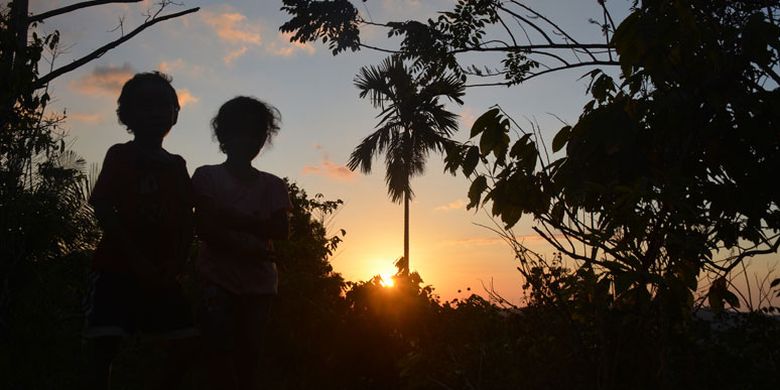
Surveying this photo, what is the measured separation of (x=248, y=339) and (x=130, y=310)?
27.1 inches

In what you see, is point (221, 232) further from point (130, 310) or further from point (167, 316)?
point (130, 310)

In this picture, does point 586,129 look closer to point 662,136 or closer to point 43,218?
point 662,136

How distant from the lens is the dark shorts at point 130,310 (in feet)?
8.80

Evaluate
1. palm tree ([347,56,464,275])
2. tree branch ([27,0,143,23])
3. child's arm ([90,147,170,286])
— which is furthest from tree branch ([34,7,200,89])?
palm tree ([347,56,464,275])

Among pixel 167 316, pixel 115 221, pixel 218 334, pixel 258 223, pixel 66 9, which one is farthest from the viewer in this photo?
pixel 66 9

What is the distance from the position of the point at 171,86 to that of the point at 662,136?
2.31 meters

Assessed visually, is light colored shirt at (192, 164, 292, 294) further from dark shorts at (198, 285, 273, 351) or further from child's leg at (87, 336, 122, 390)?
child's leg at (87, 336, 122, 390)

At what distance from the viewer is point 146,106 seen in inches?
119

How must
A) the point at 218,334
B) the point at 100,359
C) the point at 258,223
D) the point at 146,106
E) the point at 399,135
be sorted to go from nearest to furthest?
the point at 100,359 < the point at 146,106 < the point at 218,334 < the point at 258,223 < the point at 399,135

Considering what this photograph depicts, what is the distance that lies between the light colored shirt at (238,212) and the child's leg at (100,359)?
0.65m

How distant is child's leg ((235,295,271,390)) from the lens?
10.8 feet

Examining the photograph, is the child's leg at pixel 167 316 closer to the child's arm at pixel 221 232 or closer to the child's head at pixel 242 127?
the child's arm at pixel 221 232

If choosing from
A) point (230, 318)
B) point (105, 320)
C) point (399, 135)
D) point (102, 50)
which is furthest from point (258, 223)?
point (399, 135)

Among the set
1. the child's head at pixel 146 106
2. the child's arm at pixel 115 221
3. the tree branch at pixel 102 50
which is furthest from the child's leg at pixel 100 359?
the tree branch at pixel 102 50
